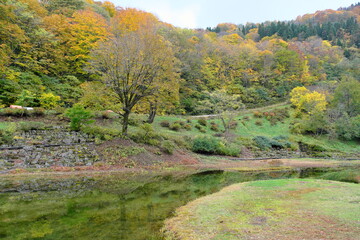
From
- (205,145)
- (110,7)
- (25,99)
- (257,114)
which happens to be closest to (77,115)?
(25,99)

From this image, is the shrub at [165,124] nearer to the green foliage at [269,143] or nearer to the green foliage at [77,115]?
the green foliage at [269,143]

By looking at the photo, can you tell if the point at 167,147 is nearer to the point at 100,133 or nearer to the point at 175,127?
the point at 100,133

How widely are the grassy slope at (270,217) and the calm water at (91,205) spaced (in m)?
0.92

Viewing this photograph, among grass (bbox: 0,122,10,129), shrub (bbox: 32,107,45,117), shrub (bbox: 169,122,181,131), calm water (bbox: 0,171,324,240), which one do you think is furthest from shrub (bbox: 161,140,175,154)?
grass (bbox: 0,122,10,129)

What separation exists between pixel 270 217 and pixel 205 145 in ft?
63.8

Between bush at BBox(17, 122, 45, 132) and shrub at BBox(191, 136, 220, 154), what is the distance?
15210mm

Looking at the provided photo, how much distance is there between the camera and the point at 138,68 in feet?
70.3

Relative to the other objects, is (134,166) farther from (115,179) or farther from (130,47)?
(130,47)

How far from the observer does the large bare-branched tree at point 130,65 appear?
68.6 feet

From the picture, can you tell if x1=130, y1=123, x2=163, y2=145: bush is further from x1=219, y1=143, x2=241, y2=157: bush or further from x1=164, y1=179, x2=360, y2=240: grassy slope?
x1=164, y1=179, x2=360, y2=240: grassy slope

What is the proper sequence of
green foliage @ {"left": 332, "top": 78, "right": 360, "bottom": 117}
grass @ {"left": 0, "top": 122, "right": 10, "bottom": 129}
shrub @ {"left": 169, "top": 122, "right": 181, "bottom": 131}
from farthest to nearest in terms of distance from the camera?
green foliage @ {"left": 332, "top": 78, "right": 360, "bottom": 117}
shrub @ {"left": 169, "top": 122, "right": 181, "bottom": 131}
grass @ {"left": 0, "top": 122, "right": 10, "bottom": 129}

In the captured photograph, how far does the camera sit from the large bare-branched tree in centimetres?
2092

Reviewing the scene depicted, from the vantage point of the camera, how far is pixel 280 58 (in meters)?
71.3

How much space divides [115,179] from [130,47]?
483 inches
